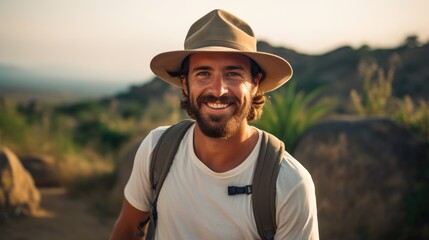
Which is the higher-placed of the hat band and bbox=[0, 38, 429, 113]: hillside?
the hat band

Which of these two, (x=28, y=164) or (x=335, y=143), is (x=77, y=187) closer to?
(x=28, y=164)

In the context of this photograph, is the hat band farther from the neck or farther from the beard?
the neck

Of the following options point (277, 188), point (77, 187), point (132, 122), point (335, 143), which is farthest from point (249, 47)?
point (132, 122)

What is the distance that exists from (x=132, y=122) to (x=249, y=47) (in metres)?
10.1

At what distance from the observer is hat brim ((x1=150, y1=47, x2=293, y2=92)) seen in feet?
7.91

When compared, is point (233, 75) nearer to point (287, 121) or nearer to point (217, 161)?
point (217, 161)

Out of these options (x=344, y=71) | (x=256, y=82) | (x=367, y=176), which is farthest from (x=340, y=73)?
(x=256, y=82)

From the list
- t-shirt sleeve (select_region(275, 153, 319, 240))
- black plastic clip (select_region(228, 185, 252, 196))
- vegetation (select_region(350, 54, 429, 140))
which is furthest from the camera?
vegetation (select_region(350, 54, 429, 140))

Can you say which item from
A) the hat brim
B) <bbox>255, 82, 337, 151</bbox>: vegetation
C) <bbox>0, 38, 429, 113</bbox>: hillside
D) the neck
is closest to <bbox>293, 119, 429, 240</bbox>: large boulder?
<bbox>255, 82, 337, 151</bbox>: vegetation

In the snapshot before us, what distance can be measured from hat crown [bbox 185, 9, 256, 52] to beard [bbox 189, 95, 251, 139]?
273mm

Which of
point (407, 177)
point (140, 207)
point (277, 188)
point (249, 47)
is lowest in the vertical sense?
point (407, 177)

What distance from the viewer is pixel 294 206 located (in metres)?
2.07

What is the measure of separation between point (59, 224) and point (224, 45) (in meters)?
5.26

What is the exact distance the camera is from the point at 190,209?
2277 millimetres
